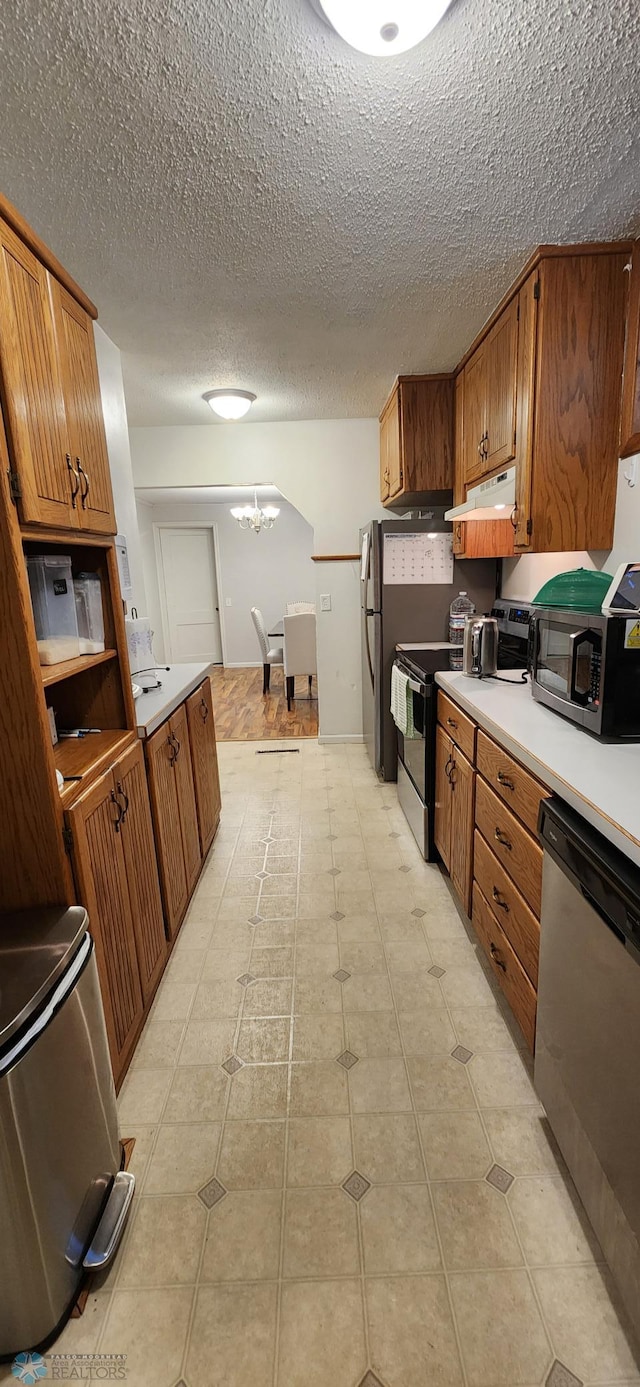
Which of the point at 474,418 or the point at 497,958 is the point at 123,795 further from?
the point at 474,418

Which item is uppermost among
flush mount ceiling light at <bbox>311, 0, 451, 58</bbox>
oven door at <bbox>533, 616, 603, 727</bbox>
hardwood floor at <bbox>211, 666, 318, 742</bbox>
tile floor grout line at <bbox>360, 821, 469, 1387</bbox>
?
flush mount ceiling light at <bbox>311, 0, 451, 58</bbox>

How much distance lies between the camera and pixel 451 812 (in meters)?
2.22

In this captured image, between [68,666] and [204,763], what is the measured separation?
1.34m

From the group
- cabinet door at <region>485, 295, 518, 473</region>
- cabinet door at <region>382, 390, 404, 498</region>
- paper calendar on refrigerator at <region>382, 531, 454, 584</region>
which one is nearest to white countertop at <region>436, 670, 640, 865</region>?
cabinet door at <region>485, 295, 518, 473</region>

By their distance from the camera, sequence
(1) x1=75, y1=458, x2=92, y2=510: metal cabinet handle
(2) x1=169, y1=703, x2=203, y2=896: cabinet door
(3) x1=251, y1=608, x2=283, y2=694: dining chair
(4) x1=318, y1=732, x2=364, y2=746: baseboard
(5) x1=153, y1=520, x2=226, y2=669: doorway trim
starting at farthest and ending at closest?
(5) x1=153, y1=520, x2=226, y2=669: doorway trim
(3) x1=251, y1=608, x2=283, y2=694: dining chair
(4) x1=318, y1=732, x2=364, y2=746: baseboard
(2) x1=169, y1=703, x2=203, y2=896: cabinet door
(1) x1=75, y1=458, x2=92, y2=510: metal cabinet handle

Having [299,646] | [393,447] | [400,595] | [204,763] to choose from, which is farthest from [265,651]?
[204,763]

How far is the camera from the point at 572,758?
1361 mm

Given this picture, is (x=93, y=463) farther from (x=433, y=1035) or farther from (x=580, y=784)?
(x=433, y=1035)

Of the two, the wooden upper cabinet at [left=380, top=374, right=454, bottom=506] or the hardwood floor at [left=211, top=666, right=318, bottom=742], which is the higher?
the wooden upper cabinet at [left=380, top=374, right=454, bottom=506]

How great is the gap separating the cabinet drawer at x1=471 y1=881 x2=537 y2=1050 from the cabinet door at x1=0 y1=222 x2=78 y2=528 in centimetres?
162

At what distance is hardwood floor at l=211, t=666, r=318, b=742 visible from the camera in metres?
4.81

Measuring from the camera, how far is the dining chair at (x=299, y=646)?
5.29 meters

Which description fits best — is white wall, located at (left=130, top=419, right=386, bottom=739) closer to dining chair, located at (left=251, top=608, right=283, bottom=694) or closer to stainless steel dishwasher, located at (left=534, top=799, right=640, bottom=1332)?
dining chair, located at (left=251, top=608, right=283, bottom=694)

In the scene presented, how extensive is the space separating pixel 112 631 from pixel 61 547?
0.32m
